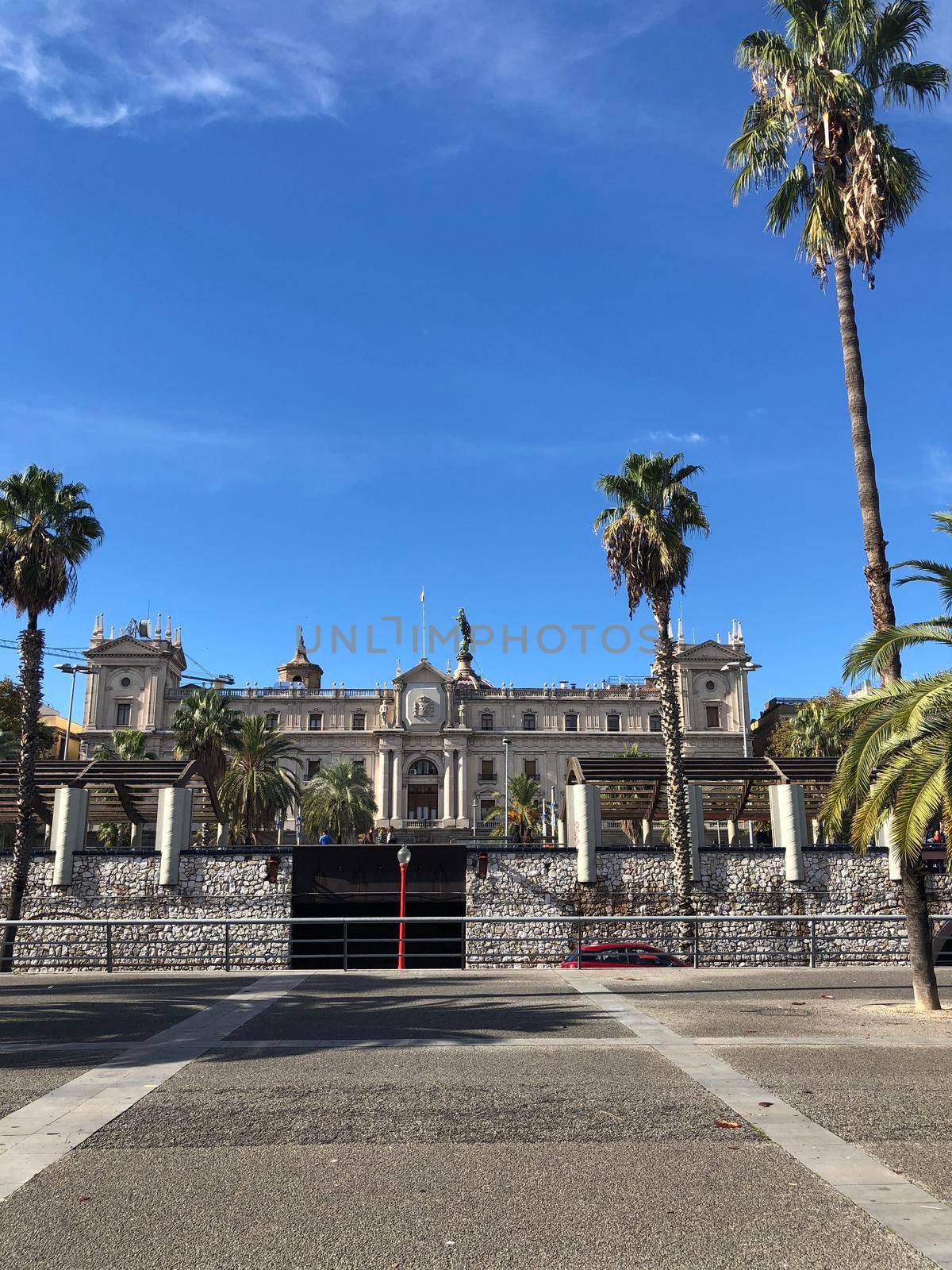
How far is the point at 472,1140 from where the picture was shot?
671cm

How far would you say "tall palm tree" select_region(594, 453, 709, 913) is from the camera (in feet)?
101

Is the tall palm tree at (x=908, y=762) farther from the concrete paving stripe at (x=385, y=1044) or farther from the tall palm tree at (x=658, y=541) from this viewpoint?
the tall palm tree at (x=658, y=541)

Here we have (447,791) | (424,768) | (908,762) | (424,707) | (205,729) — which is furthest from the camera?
(424,707)

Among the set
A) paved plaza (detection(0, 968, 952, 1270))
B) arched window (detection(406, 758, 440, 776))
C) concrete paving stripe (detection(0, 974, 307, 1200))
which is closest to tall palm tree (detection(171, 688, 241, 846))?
paved plaza (detection(0, 968, 952, 1270))

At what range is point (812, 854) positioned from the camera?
30.0 m

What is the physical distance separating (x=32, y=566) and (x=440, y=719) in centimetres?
6609

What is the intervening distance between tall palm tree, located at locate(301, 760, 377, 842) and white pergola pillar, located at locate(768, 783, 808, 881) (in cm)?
3542

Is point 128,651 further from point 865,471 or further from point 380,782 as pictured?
point 865,471

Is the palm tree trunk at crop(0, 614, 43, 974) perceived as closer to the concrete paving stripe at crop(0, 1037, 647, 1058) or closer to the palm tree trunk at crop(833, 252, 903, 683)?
the concrete paving stripe at crop(0, 1037, 647, 1058)

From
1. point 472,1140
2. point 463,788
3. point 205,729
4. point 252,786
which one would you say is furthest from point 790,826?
point 463,788

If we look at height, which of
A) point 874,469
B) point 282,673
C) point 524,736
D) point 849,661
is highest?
point 282,673

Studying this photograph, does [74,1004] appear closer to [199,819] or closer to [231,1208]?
[231,1208]

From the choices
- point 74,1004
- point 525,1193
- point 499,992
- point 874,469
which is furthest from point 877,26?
point 74,1004

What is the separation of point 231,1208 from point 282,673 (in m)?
105
